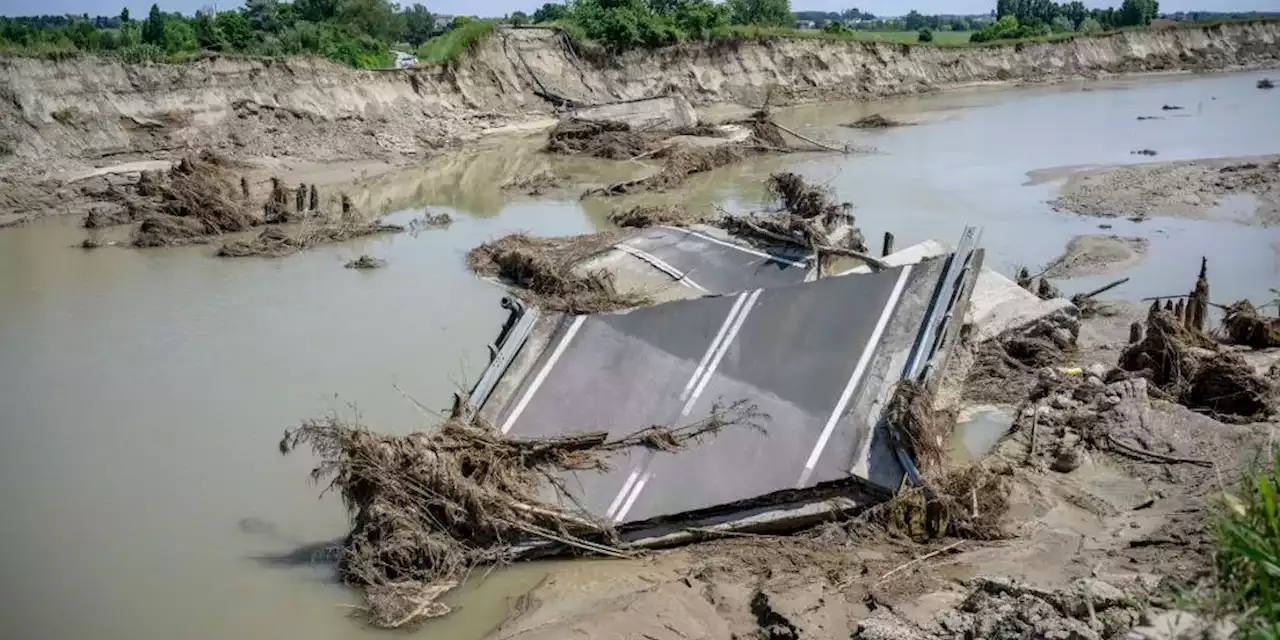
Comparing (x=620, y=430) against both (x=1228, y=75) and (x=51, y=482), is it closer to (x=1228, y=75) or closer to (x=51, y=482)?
(x=51, y=482)

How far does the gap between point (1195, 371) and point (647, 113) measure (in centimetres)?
1926

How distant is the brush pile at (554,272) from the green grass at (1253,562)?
22.2ft

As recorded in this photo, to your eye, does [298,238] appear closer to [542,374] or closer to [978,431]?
[542,374]

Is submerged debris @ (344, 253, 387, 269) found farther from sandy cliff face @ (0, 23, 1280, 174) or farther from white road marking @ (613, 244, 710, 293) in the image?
sandy cliff face @ (0, 23, 1280, 174)

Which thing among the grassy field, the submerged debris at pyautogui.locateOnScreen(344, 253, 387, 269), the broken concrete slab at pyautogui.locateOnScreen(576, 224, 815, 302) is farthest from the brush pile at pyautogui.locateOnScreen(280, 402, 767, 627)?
the grassy field

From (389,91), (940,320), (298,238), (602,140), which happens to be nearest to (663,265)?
(940,320)

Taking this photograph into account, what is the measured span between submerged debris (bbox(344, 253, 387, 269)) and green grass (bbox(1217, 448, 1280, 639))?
12.4 m

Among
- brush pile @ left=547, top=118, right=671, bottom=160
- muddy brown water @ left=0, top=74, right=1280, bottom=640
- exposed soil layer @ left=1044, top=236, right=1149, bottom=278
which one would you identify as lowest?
muddy brown water @ left=0, top=74, right=1280, bottom=640

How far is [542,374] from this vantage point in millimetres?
7520

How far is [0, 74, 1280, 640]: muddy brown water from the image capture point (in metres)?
6.64

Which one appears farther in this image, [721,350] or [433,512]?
[721,350]

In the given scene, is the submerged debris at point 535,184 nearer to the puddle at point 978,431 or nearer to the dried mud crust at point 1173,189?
the dried mud crust at point 1173,189

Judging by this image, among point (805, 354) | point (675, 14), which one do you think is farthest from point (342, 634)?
point (675, 14)

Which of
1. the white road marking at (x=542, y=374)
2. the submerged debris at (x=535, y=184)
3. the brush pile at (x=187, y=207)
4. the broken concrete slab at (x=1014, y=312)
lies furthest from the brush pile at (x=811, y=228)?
the brush pile at (x=187, y=207)
